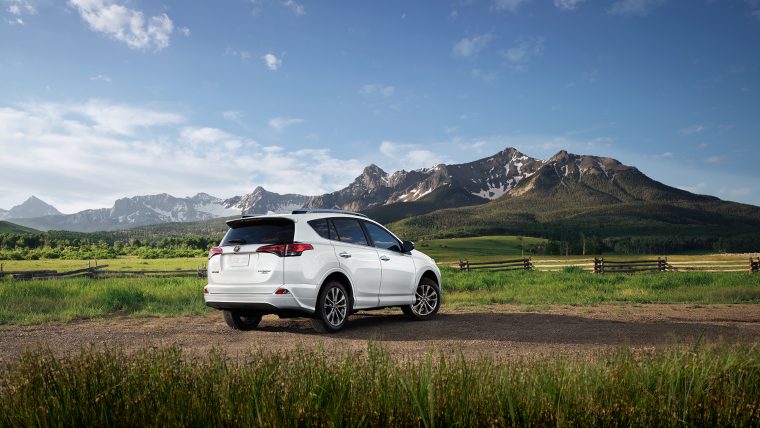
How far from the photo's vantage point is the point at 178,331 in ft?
35.0

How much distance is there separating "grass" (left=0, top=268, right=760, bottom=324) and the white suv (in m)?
5.12

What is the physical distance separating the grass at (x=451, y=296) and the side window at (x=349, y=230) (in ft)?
19.4

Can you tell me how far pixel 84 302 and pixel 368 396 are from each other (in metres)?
16.4

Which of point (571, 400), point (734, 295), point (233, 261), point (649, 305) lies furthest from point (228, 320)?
point (734, 295)

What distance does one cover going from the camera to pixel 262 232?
1027cm

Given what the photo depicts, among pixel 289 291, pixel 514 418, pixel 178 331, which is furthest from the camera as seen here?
pixel 178 331

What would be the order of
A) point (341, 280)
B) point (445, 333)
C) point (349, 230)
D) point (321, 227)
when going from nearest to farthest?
1. point (445, 333)
2. point (321, 227)
3. point (341, 280)
4. point (349, 230)

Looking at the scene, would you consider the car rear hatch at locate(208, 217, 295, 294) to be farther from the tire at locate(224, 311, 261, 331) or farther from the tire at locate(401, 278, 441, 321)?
the tire at locate(401, 278, 441, 321)

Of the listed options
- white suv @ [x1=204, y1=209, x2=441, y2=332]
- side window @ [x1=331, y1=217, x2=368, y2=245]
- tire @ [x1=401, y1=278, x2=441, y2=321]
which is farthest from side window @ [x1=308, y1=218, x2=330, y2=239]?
tire @ [x1=401, y1=278, x2=441, y2=321]

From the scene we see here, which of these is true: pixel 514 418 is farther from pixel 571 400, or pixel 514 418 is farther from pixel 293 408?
pixel 293 408

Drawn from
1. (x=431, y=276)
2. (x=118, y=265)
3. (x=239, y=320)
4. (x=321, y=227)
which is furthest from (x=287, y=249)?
(x=118, y=265)

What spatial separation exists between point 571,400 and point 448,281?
2137cm

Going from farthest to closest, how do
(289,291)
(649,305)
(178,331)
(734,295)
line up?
(734,295) < (649,305) < (178,331) < (289,291)

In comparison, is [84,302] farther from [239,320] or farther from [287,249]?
[287,249]
